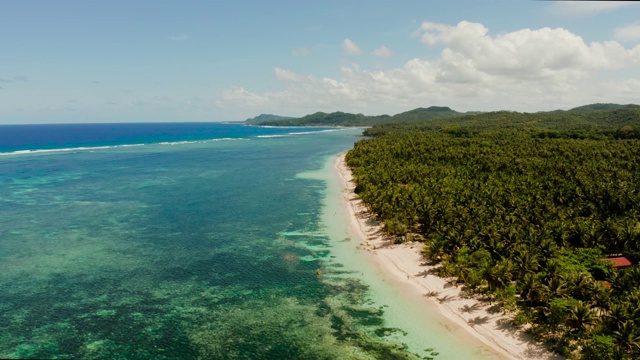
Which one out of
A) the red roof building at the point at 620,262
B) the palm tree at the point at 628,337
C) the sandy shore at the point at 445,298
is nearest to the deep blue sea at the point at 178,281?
the sandy shore at the point at 445,298

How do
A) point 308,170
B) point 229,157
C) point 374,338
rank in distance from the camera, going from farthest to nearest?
point 229,157, point 308,170, point 374,338

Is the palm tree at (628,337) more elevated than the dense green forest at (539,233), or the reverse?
the dense green forest at (539,233)

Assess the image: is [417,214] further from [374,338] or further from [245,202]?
[245,202]

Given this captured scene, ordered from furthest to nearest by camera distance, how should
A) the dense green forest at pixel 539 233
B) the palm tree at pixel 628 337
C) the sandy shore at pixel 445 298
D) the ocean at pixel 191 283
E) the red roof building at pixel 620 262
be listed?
1. the red roof building at pixel 620 262
2. the ocean at pixel 191 283
3. the sandy shore at pixel 445 298
4. the dense green forest at pixel 539 233
5. the palm tree at pixel 628 337

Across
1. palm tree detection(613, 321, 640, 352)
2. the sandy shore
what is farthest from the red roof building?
the sandy shore

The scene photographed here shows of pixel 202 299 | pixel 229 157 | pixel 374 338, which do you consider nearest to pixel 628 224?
pixel 374 338

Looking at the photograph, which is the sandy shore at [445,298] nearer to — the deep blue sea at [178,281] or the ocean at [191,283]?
the ocean at [191,283]
